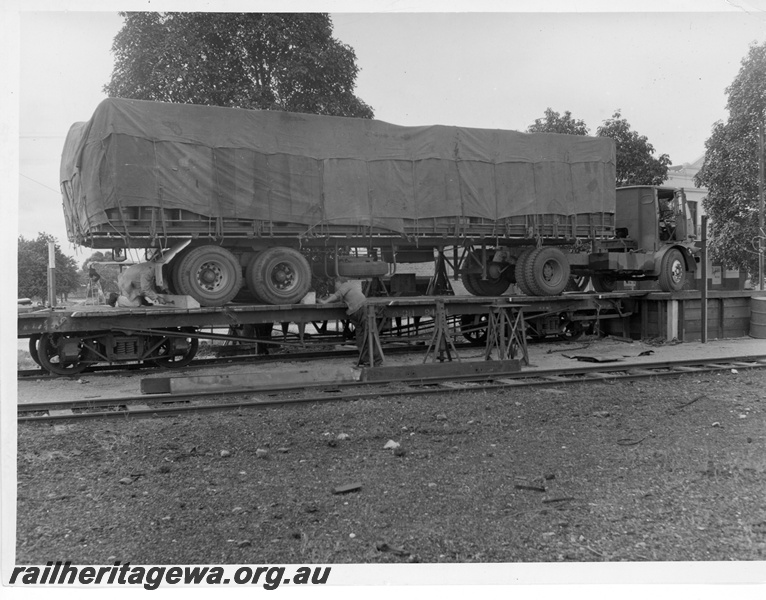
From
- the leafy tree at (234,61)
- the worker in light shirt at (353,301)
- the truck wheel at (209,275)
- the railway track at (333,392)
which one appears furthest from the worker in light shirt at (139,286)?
the leafy tree at (234,61)

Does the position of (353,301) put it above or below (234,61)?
below

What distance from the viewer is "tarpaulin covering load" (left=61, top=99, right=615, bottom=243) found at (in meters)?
10.1

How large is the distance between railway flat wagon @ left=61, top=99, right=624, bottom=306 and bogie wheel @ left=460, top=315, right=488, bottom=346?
1.04 m

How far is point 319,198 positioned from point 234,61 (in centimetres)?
330

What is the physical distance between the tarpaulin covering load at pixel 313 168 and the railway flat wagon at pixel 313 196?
0.07ft

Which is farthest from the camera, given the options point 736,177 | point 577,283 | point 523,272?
point 577,283

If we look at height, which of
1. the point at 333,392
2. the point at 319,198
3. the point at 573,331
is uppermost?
the point at 319,198

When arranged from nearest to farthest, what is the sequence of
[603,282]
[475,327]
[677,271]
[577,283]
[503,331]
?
[503,331], [475,327], [677,271], [603,282], [577,283]

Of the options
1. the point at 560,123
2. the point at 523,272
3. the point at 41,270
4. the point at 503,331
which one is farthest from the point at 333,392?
the point at 560,123

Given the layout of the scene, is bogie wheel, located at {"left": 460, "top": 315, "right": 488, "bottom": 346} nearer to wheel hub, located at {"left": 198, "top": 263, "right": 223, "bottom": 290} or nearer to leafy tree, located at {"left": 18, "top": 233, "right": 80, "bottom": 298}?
wheel hub, located at {"left": 198, "top": 263, "right": 223, "bottom": 290}

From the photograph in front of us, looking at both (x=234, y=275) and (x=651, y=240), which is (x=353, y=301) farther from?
(x=651, y=240)

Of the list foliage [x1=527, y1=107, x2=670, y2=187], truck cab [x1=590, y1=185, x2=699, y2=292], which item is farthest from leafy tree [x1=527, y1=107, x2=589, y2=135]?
truck cab [x1=590, y1=185, x2=699, y2=292]

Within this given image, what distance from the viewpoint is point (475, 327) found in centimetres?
1325

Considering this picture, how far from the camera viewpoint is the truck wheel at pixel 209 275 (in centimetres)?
1070
